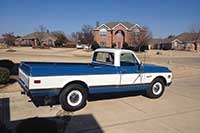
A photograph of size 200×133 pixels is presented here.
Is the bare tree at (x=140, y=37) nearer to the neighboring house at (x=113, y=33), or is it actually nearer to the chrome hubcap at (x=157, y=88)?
the neighboring house at (x=113, y=33)

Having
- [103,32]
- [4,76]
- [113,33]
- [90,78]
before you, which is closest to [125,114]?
[90,78]

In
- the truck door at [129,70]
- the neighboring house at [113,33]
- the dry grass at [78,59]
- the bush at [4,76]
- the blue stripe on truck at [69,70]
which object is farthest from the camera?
the neighboring house at [113,33]

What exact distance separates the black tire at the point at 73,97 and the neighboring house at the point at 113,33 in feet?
171

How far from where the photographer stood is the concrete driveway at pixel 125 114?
233 inches

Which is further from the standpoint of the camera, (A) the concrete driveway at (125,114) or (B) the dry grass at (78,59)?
(B) the dry grass at (78,59)

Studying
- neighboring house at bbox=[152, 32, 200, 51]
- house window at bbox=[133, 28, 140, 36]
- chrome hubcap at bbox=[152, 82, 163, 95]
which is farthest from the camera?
neighboring house at bbox=[152, 32, 200, 51]

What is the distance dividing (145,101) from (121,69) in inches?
62.1

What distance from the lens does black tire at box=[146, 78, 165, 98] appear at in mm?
9023

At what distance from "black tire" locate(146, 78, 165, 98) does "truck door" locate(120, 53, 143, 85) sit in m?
0.66

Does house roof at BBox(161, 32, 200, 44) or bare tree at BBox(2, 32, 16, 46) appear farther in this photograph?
bare tree at BBox(2, 32, 16, 46)

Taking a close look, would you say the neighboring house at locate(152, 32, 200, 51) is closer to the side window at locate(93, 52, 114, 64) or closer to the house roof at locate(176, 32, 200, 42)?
the house roof at locate(176, 32, 200, 42)

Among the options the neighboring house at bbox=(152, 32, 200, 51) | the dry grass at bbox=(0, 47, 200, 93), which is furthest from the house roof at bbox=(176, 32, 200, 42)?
the dry grass at bbox=(0, 47, 200, 93)

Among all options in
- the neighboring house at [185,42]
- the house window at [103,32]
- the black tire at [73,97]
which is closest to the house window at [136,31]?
the house window at [103,32]

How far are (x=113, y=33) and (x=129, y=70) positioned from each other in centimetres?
5210
